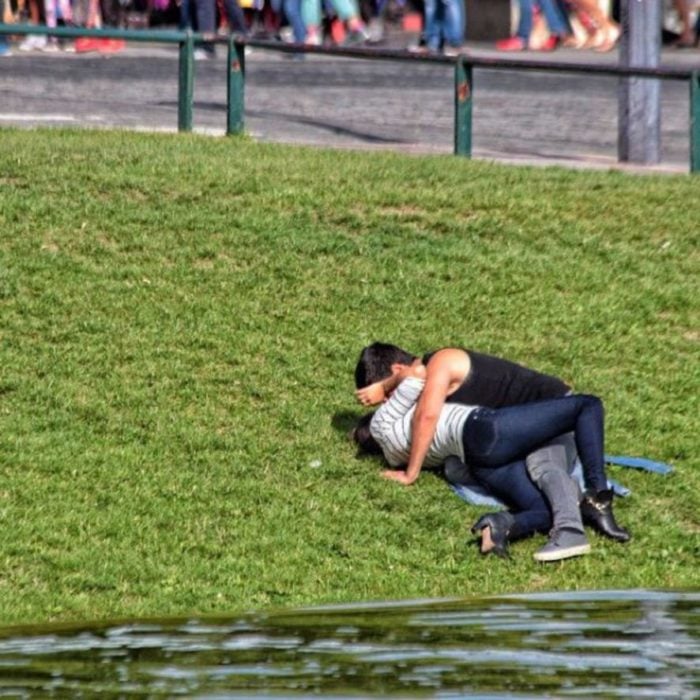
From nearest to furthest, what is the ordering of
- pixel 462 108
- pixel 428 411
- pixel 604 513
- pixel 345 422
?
pixel 604 513 → pixel 428 411 → pixel 345 422 → pixel 462 108

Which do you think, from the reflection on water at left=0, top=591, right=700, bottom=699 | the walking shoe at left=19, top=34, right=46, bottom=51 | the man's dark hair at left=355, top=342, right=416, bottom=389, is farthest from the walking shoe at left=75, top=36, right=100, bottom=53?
the reflection on water at left=0, top=591, right=700, bottom=699

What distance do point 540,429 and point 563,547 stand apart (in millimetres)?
590

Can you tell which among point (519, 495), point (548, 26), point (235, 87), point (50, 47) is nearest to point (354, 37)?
point (548, 26)

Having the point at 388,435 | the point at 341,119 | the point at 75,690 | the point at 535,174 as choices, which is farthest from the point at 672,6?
the point at 75,690

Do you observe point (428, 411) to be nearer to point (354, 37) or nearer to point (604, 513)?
point (604, 513)

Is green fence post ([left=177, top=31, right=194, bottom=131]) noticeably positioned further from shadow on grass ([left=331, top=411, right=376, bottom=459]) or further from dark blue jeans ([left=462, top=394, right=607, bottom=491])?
dark blue jeans ([left=462, top=394, right=607, bottom=491])

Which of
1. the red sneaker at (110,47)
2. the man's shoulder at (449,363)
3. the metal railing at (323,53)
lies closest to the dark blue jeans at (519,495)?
the man's shoulder at (449,363)

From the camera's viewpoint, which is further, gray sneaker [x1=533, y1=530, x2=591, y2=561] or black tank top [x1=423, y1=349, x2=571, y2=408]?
black tank top [x1=423, y1=349, x2=571, y2=408]

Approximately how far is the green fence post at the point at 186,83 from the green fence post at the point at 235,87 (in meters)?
0.27

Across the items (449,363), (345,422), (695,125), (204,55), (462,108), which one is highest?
(204,55)

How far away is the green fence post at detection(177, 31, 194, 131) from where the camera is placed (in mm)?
14469

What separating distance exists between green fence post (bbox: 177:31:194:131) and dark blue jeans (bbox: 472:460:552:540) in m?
6.59

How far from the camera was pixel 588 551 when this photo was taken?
26.2ft

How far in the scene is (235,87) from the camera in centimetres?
1471
